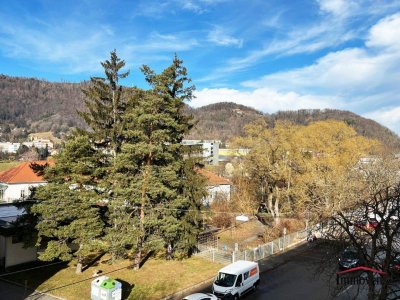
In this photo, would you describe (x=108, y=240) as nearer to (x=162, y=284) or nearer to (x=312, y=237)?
(x=162, y=284)

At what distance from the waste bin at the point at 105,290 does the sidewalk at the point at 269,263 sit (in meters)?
3.19

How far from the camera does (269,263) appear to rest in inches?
1144

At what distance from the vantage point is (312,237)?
35688 mm

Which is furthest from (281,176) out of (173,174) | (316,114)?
(316,114)

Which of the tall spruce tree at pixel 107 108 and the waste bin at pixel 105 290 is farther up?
the tall spruce tree at pixel 107 108

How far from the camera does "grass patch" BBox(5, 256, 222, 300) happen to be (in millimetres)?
21848

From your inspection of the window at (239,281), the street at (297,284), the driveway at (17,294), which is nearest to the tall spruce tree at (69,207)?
the driveway at (17,294)

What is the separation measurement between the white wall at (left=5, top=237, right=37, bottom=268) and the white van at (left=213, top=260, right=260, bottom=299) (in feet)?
49.2

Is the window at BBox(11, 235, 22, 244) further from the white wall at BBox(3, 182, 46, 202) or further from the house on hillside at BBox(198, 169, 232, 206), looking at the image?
the white wall at BBox(3, 182, 46, 202)

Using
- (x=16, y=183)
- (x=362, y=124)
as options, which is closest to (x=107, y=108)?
(x=16, y=183)

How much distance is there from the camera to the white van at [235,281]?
2088cm

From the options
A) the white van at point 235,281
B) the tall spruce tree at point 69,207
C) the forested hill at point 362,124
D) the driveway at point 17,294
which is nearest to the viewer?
the driveway at point 17,294

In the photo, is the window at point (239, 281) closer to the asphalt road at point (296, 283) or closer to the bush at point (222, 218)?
the asphalt road at point (296, 283)

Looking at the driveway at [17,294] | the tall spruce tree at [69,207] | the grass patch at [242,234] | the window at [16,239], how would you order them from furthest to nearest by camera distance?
the grass patch at [242,234]
the window at [16,239]
the tall spruce tree at [69,207]
the driveway at [17,294]
